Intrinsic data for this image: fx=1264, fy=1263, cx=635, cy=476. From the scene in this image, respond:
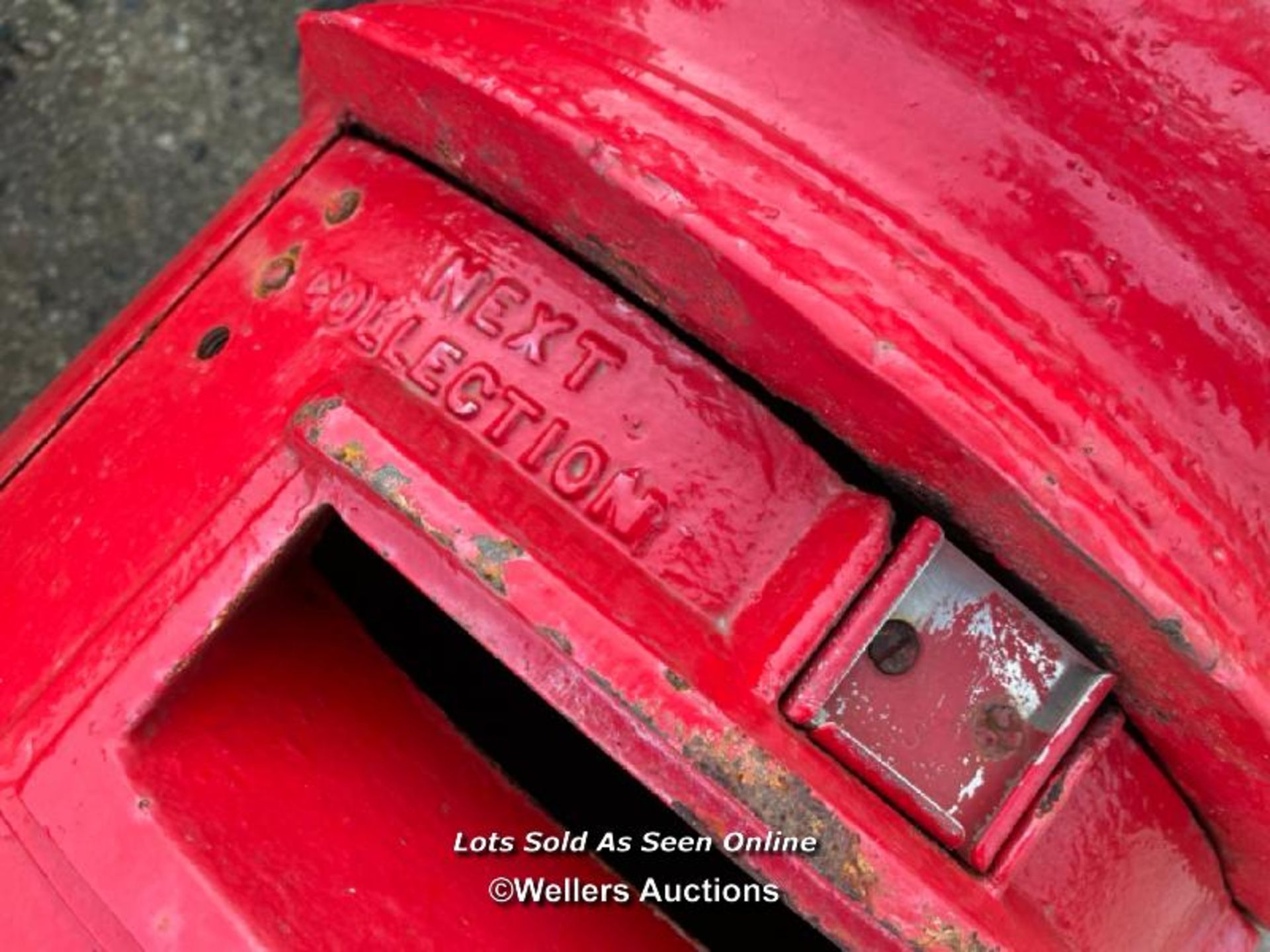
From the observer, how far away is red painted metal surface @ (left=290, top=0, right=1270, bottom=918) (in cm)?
86

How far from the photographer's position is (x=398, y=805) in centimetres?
108

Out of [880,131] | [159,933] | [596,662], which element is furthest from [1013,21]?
[159,933]

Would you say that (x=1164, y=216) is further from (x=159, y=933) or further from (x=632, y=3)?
(x=159, y=933)

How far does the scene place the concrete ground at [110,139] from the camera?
85.4 inches

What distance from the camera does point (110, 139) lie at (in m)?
2.19

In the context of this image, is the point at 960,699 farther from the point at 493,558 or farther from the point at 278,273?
the point at 278,273

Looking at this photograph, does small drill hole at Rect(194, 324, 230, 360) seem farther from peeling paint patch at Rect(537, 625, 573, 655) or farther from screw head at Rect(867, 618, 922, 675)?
screw head at Rect(867, 618, 922, 675)

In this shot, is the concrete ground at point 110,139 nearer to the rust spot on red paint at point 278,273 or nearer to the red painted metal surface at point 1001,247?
the rust spot on red paint at point 278,273

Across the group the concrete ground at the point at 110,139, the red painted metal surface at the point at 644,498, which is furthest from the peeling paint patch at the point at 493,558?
the concrete ground at the point at 110,139

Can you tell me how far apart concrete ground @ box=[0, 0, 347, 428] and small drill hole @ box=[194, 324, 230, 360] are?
1.16 m

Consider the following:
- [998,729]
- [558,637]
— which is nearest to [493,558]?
[558,637]

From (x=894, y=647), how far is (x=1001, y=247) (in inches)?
12.1

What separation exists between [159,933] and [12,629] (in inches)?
12.0

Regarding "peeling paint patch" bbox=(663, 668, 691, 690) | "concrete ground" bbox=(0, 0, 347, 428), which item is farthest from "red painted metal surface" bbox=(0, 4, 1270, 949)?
"concrete ground" bbox=(0, 0, 347, 428)
